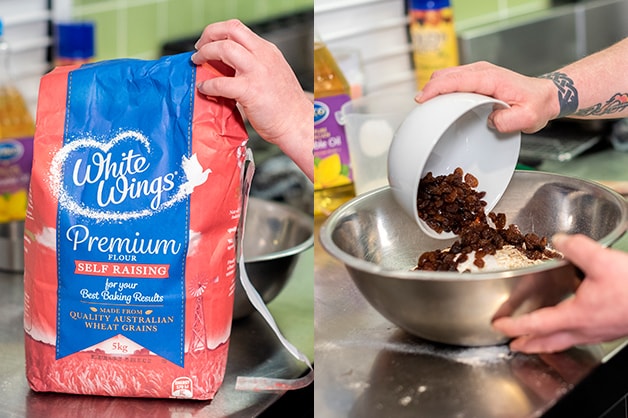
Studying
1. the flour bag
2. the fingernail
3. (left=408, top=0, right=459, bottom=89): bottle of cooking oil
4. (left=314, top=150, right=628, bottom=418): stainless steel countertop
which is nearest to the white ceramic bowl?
the fingernail

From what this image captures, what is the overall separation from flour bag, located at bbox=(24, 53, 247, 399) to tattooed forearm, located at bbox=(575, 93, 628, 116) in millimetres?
533

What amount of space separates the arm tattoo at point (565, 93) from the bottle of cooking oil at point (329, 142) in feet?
1.18

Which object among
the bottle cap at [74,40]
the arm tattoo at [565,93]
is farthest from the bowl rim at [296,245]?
the bottle cap at [74,40]

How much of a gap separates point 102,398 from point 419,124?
439mm

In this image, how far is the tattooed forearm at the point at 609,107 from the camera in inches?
48.6

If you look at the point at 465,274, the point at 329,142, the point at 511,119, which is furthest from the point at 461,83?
the point at 329,142

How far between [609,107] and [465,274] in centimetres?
48

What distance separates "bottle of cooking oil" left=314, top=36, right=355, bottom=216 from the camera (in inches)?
55.9

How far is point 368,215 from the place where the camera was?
3.68ft

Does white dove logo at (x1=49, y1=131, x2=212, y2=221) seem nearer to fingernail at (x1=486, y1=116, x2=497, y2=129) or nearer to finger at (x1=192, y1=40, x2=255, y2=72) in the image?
finger at (x1=192, y1=40, x2=255, y2=72)

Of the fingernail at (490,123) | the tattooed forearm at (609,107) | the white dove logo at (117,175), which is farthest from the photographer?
the tattooed forearm at (609,107)

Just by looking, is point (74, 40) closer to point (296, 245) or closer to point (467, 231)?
point (296, 245)

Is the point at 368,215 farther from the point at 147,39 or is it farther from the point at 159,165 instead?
the point at 147,39

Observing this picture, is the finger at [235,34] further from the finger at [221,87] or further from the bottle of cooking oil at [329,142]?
the bottle of cooking oil at [329,142]
